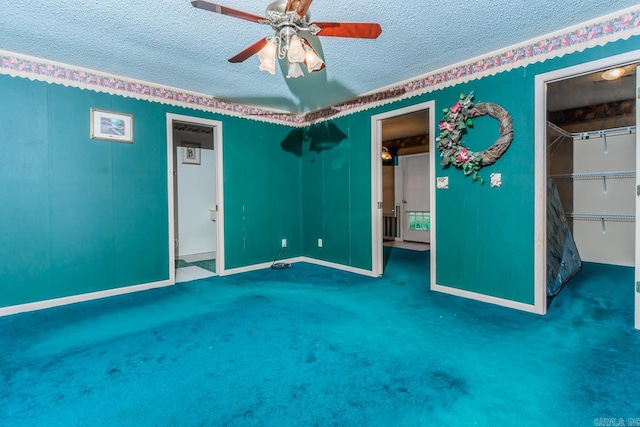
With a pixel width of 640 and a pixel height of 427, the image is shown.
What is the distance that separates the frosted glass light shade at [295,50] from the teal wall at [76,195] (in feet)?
8.39

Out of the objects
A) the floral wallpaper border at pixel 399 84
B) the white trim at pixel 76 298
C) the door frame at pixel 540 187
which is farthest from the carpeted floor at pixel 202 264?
the door frame at pixel 540 187

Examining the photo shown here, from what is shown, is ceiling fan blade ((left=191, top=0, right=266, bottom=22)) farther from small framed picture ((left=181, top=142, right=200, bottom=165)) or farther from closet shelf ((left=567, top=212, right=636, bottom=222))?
closet shelf ((left=567, top=212, right=636, bottom=222))

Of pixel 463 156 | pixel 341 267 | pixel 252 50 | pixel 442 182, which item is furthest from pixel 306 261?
pixel 252 50

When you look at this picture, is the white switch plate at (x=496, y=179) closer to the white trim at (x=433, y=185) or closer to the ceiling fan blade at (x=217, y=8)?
the white trim at (x=433, y=185)

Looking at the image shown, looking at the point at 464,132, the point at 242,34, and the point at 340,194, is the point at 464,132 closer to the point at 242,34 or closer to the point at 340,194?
the point at 340,194

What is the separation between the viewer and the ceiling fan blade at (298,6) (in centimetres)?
176

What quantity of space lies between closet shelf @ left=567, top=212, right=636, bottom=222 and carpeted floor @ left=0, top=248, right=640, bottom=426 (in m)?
1.56

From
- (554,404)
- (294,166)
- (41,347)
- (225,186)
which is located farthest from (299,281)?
(554,404)

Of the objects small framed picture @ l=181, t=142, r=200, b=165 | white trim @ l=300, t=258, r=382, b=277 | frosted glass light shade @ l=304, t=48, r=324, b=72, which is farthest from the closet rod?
small framed picture @ l=181, t=142, r=200, b=165

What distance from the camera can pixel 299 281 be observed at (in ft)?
13.1

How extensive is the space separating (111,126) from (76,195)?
0.83 m

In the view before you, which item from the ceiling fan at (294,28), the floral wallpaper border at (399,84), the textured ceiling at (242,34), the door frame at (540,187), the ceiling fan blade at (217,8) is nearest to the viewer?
the ceiling fan blade at (217,8)

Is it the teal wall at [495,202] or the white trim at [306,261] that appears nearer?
the teal wall at [495,202]

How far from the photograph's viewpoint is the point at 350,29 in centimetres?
194
